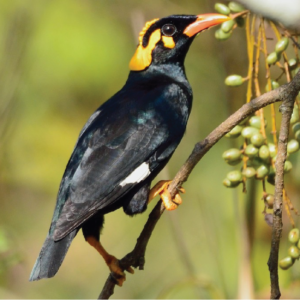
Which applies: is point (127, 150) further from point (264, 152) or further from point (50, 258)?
point (264, 152)

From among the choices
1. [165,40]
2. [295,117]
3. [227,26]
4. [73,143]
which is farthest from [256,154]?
[73,143]

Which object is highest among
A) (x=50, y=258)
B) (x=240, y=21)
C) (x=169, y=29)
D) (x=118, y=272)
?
(x=240, y=21)

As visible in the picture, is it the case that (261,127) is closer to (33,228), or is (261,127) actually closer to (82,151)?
(82,151)

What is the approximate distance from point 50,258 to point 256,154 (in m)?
0.92

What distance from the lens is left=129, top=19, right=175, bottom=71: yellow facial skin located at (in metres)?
3.06

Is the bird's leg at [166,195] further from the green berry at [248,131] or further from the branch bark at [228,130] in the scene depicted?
the green berry at [248,131]

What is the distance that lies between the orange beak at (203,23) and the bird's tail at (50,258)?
1.14 metres

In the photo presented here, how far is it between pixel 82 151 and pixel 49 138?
2263 mm

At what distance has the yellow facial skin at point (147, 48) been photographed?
3057mm

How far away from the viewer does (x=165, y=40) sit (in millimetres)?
3057

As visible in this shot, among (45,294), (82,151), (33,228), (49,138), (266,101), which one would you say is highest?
(266,101)

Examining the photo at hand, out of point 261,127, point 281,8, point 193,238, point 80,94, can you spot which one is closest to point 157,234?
Answer: point 193,238

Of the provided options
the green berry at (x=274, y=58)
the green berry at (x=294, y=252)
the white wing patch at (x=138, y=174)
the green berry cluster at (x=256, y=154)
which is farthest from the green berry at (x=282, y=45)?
the white wing patch at (x=138, y=174)

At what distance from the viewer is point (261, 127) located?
83.3 inches
